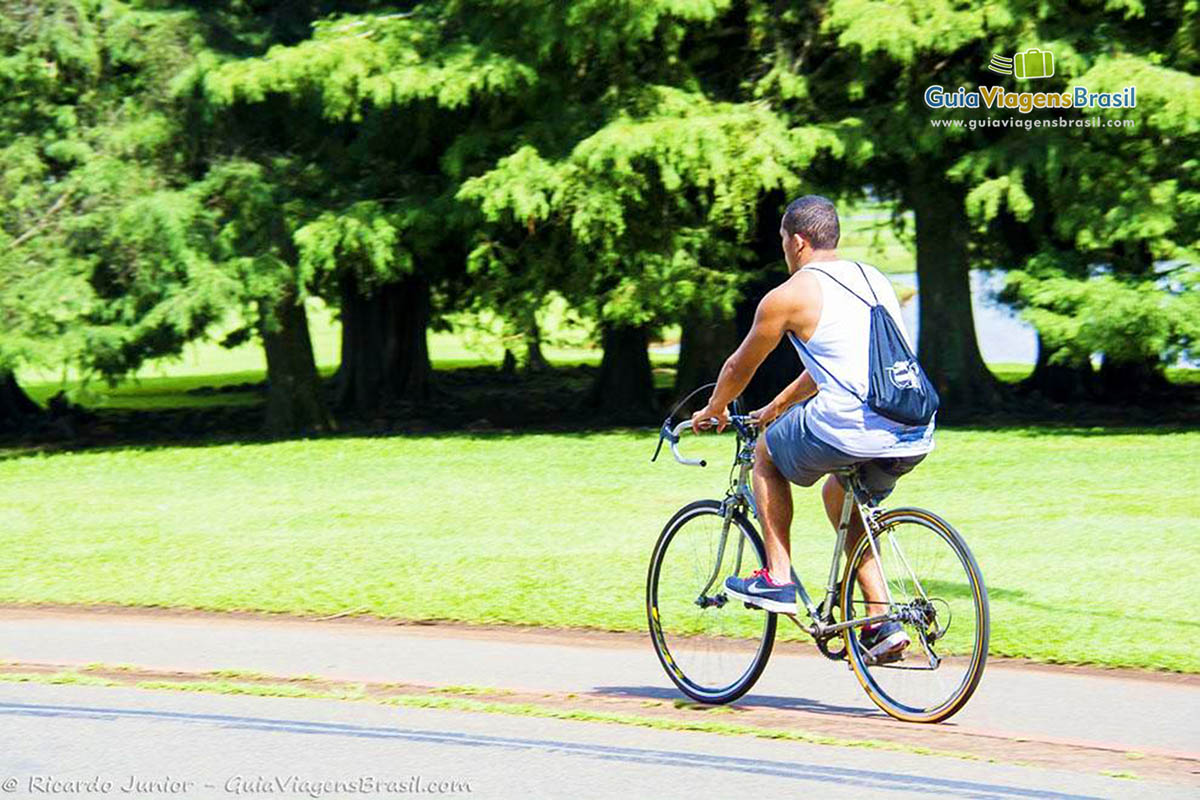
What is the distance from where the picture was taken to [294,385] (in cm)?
2291

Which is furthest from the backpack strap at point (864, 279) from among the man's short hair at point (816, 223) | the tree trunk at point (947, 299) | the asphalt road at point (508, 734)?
the tree trunk at point (947, 299)

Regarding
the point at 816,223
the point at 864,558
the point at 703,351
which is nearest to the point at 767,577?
the point at 864,558

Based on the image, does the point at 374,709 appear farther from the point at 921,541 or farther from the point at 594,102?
the point at 594,102

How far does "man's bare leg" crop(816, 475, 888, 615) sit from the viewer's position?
22.6ft

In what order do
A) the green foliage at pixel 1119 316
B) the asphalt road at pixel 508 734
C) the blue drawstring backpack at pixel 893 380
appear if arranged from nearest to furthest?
the asphalt road at pixel 508 734
the blue drawstring backpack at pixel 893 380
the green foliage at pixel 1119 316

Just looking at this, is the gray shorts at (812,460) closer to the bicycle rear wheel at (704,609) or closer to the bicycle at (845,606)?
the bicycle at (845,606)

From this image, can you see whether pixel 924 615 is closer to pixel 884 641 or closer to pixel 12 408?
pixel 884 641

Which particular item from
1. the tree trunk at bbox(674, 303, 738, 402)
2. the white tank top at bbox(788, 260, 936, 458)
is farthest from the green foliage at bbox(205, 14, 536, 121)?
the white tank top at bbox(788, 260, 936, 458)

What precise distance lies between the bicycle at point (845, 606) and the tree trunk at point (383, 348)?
1921cm

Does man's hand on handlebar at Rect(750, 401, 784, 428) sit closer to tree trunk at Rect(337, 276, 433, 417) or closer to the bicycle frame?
the bicycle frame

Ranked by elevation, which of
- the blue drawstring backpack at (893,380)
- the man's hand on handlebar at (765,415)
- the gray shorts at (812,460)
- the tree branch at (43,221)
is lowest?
the gray shorts at (812,460)

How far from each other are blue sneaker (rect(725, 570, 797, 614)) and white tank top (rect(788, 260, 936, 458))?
66 cm

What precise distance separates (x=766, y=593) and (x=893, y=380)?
3.32 ft

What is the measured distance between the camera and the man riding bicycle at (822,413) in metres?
6.64
